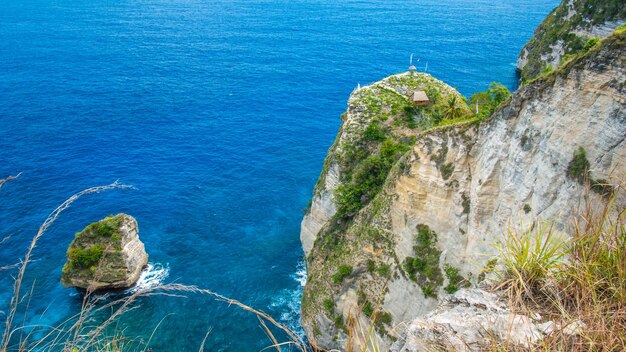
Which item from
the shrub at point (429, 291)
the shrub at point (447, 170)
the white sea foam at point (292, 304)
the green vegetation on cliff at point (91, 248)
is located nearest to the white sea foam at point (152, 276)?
the green vegetation on cliff at point (91, 248)

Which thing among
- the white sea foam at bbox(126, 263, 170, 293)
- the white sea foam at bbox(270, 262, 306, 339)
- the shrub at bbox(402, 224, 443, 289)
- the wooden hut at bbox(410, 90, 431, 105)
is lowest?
the white sea foam at bbox(126, 263, 170, 293)

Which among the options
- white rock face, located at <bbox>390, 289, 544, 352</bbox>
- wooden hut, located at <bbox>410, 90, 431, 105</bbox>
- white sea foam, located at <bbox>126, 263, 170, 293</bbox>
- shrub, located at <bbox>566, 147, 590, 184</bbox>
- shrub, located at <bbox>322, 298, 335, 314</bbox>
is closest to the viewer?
white rock face, located at <bbox>390, 289, 544, 352</bbox>

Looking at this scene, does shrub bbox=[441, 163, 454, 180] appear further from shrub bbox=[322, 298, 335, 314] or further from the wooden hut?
the wooden hut

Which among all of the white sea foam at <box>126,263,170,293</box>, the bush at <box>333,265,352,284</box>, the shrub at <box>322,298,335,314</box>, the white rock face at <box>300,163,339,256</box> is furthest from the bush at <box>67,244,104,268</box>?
the bush at <box>333,265,352,284</box>

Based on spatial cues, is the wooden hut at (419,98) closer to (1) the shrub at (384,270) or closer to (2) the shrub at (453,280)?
(1) the shrub at (384,270)

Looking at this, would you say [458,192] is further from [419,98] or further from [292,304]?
[292,304]

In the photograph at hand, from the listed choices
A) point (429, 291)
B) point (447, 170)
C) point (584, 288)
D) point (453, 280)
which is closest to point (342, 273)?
point (429, 291)
